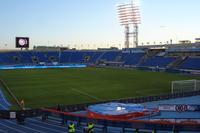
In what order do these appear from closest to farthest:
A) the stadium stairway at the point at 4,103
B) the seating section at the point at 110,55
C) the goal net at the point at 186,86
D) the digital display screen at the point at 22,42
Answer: the stadium stairway at the point at 4,103 < the goal net at the point at 186,86 < the digital display screen at the point at 22,42 < the seating section at the point at 110,55

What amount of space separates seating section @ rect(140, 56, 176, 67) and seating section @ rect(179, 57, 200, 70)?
5.93m

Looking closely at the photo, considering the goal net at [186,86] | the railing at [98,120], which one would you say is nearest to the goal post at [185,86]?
the goal net at [186,86]

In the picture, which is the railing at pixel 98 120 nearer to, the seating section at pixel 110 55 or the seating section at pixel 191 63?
the seating section at pixel 191 63

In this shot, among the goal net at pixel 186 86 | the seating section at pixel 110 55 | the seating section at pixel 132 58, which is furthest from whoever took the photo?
the seating section at pixel 110 55

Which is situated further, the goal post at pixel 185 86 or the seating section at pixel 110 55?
the seating section at pixel 110 55

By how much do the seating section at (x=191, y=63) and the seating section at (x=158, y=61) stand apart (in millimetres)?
5934

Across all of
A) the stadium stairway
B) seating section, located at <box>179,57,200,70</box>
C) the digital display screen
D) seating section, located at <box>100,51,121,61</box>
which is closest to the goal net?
the stadium stairway

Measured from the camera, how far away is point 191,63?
86812 mm

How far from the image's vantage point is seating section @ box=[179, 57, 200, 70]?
8390 centimetres

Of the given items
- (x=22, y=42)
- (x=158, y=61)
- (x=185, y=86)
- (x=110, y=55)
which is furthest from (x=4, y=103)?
(x=110, y=55)

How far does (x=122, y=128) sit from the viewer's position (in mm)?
24406

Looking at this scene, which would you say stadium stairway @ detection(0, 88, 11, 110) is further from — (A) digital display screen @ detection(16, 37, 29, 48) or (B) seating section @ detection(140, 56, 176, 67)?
(A) digital display screen @ detection(16, 37, 29, 48)

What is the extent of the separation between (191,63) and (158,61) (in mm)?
13443

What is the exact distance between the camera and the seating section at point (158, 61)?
9504cm
